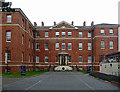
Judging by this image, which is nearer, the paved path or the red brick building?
the paved path

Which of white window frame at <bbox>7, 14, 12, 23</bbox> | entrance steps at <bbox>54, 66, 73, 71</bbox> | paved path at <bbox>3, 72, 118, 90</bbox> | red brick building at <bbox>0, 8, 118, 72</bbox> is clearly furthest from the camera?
entrance steps at <bbox>54, 66, 73, 71</bbox>

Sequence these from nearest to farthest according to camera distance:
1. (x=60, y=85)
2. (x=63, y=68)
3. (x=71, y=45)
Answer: (x=60, y=85)
(x=63, y=68)
(x=71, y=45)

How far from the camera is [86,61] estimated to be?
2018 inches

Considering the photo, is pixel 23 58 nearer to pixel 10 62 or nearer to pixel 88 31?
pixel 10 62

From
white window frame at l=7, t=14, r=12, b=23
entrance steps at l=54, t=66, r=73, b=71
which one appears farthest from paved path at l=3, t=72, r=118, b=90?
entrance steps at l=54, t=66, r=73, b=71

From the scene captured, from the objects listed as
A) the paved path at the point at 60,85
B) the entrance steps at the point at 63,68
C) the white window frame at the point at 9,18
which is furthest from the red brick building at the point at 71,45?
the paved path at the point at 60,85

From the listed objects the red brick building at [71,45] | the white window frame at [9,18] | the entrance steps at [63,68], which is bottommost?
the entrance steps at [63,68]

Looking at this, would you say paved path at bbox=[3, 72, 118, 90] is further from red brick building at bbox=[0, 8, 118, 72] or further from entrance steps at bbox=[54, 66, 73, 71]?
red brick building at bbox=[0, 8, 118, 72]

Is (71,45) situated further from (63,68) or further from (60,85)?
(60,85)

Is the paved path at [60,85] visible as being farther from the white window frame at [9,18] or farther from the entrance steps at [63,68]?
the entrance steps at [63,68]

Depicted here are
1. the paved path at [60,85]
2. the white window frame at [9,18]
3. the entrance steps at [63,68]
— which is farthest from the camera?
the entrance steps at [63,68]

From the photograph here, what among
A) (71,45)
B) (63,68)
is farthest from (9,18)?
(71,45)

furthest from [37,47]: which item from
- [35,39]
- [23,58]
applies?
[23,58]

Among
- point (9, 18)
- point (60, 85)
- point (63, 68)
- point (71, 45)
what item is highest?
point (9, 18)
